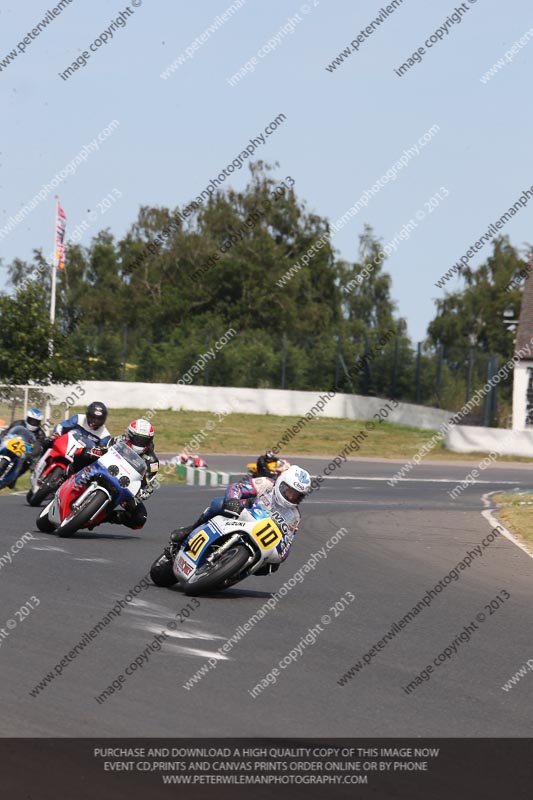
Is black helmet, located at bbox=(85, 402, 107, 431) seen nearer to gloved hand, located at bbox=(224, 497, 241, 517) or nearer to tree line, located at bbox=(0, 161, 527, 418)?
A: gloved hand, located at bbox=(224, 497, 241, 517)

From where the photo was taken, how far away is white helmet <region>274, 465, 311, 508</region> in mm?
10773

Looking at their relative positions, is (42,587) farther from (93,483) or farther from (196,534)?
(93,483)

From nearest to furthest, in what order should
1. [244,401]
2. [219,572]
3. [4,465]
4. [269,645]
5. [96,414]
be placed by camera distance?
[269,645]
[219,572]
[96,414]
[4,465]
[244,401]

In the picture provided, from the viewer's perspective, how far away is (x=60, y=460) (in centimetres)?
1669

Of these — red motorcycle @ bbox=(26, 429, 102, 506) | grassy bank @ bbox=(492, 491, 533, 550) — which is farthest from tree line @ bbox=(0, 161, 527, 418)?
→ red motorcycle @ bbox=(26, 429, 102, 506)

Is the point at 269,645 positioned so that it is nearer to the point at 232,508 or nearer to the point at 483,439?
the point at 232,508

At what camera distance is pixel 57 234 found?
41.9 m

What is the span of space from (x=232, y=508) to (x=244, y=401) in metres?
40.0

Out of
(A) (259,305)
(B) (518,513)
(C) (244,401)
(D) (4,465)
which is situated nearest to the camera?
(D) (4,465)

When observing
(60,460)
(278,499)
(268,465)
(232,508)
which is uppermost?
(278,499)

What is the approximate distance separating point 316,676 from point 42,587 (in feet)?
Answer: 11.0

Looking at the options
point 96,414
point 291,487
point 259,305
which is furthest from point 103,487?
point 259,305
